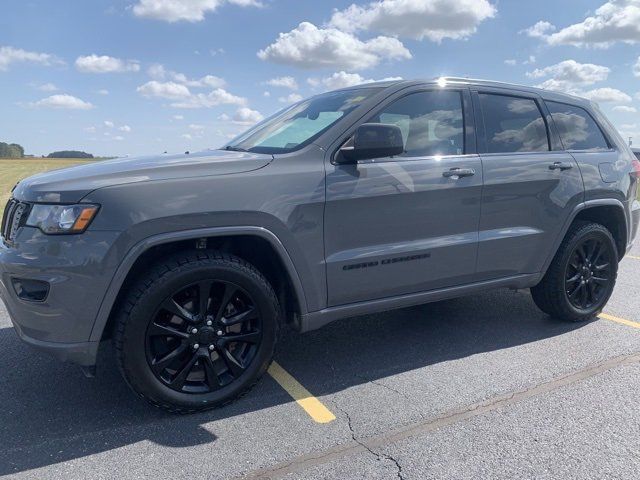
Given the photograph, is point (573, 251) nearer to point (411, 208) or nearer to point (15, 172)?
point (411, 208)

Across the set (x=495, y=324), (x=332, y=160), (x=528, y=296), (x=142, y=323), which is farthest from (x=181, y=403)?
(x=528, y=296)

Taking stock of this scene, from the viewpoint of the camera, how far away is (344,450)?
2611 mm

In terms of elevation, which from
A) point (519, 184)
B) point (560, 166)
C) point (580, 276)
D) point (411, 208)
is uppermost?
point (560, 166)

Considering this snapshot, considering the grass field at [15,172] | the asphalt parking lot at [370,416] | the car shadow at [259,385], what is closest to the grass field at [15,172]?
the grass field at [15,172]

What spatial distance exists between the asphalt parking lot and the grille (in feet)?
3.25

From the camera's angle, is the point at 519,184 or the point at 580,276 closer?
the point at 519,184

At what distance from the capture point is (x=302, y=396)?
3223 millimetres

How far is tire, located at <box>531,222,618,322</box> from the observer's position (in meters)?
4.32

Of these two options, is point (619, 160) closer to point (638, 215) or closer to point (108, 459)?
point (638, 215)

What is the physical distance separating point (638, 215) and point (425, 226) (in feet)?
8.34

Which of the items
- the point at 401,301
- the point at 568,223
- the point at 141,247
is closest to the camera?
the point at 141,247

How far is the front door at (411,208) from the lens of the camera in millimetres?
3244

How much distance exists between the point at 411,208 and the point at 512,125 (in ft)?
4.25

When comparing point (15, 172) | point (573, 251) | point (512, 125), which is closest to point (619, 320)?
point (573, 251)
